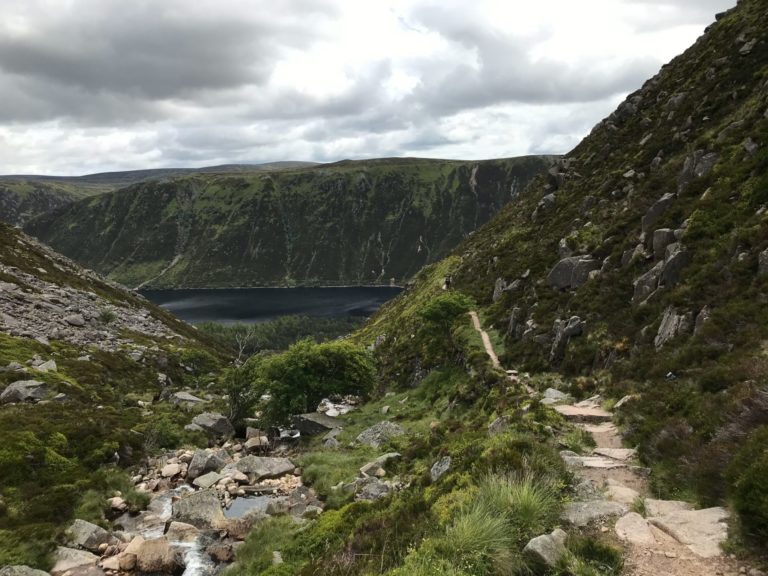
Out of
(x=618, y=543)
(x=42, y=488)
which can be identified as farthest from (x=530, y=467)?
(x=42, y=488)

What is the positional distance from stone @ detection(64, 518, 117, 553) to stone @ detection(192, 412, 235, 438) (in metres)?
21.6

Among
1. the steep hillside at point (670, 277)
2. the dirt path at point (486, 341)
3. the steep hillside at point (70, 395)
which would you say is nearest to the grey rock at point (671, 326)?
the steep hillside at point (670, 277)

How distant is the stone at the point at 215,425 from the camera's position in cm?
4625

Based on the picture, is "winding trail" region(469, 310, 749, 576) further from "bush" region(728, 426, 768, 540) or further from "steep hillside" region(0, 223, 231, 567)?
"steep hillside" region(0, 223, 231, 567)

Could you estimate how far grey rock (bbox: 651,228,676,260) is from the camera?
33906mm

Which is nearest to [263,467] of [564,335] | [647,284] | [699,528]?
[564,335]

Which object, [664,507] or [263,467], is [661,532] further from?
[263,467]

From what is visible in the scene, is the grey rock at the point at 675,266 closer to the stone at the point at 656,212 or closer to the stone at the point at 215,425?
the stone at the point at 656,212

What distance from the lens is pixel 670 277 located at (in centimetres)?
3016

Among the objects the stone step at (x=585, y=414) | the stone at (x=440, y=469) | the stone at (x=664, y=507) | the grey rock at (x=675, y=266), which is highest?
the grey rock at (x=675, y=266)

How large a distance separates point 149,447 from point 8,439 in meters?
9.59

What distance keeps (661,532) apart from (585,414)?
12.9 m

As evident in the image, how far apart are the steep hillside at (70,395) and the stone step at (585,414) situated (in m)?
23.9

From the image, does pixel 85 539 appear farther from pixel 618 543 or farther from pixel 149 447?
pixel 618 543
